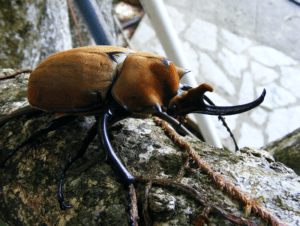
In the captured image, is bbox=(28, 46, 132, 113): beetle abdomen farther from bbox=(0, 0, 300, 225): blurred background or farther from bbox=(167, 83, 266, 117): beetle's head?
bbox=(0, 0, 300, 225): blurred background

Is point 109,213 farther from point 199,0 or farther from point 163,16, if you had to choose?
point 199,0

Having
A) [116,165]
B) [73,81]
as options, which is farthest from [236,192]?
[73,81]

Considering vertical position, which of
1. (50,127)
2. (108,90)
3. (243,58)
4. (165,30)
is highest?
(165,30)

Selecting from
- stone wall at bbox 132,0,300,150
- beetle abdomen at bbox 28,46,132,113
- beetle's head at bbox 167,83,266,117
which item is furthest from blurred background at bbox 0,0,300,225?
beetle's head at bbox 167,83,266,117

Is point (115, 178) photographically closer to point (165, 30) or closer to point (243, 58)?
point (165, 30)

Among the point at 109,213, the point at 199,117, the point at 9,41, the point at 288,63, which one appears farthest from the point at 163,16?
the point at 288,63
